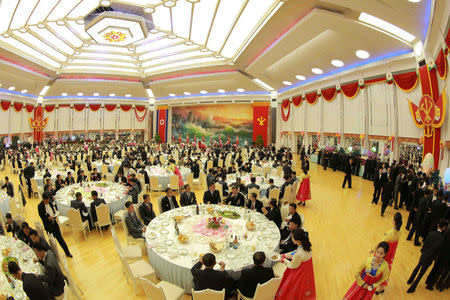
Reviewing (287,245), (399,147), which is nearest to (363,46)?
(399,147)

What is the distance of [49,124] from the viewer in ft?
91.3

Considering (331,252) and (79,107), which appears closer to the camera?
(331,252)

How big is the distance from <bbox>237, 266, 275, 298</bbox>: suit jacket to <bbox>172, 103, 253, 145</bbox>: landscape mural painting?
23.5m

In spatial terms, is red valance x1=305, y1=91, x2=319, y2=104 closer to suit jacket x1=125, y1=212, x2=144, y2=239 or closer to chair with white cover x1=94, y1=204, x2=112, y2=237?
chair with white cover x1=94, y1=204, x2=112, y2=237

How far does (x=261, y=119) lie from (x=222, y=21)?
47.1ft

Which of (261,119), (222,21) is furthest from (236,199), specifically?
(261,119)

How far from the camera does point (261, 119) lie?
1013 inches

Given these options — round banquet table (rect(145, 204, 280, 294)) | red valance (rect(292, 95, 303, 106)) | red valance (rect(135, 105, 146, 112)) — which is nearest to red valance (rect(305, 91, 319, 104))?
red valance (rect(292, 95, 303, 106))

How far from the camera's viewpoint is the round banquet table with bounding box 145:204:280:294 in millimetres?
4473

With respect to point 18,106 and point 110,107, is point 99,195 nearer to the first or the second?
point 18,106

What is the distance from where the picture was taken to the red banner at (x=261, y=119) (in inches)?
1006

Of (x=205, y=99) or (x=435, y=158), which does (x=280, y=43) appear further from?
(x=205, y=99)

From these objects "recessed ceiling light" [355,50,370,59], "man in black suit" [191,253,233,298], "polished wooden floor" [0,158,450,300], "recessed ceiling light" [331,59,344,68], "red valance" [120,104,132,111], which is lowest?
"polished wooden floor" [0,158,450,300]

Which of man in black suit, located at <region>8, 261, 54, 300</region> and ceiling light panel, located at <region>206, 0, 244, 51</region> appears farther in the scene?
ceiling light panel, located at <region>206, 0, 244, 51</region>
